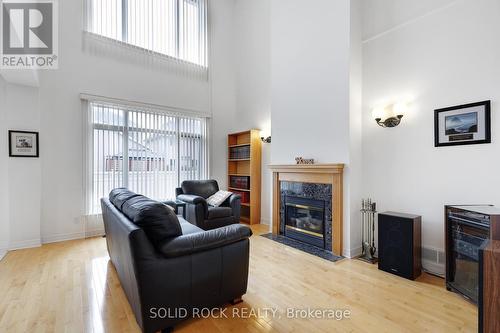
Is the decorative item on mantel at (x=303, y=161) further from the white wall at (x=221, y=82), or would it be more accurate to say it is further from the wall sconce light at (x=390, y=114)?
the white wall at (x=221, y=82)

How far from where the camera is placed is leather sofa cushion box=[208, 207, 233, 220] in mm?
4062

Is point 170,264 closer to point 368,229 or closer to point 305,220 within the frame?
point 305,220

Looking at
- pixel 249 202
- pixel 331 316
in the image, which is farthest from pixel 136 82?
pixel 331 316

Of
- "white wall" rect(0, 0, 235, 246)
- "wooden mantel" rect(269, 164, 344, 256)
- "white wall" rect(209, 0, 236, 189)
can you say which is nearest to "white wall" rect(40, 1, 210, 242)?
"white wall" rect(0, 0, 235, 246)

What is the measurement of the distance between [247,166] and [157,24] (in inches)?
141

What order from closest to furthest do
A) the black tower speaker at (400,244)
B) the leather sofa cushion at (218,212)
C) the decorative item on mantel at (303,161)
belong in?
the black tower speaker at (400,244)
the decorative item on mantel at (303,161)
the leather sofa cushion at (218,212)

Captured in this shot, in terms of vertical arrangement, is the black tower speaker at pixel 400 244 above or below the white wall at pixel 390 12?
below

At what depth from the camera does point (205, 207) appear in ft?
13.1

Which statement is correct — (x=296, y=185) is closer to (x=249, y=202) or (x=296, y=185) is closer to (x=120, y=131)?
(x=249, y=202)

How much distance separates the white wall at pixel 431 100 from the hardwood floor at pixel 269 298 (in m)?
0.95

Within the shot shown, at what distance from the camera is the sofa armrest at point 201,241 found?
5.40 feet

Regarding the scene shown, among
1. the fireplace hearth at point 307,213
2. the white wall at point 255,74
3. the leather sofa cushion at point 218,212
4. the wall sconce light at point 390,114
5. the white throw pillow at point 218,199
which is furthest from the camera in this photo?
the white wall at point 255,74

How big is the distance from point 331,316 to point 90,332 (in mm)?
1873

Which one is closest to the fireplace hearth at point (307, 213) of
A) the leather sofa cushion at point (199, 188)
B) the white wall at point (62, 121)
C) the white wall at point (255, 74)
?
the white wall at point (255, 74)
